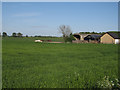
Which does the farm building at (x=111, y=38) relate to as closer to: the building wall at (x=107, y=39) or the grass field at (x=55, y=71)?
the building wall at (x=107, y=39)

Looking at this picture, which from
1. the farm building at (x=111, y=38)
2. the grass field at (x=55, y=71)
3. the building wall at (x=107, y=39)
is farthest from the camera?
the building wall at (x=107, y=39)

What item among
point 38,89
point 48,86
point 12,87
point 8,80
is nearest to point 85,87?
point 48,86

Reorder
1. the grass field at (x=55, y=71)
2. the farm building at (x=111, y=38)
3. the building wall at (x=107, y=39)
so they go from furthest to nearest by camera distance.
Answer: the building wall at (x=107, y=39) → the farm building at (x=111, y=38) → the grass field at (x=55, y=71)

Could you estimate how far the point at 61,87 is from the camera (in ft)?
14.9

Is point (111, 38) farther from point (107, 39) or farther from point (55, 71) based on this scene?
point (55, 71)

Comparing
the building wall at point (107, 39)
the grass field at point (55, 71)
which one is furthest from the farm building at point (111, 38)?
the grass field at point (55, 71)

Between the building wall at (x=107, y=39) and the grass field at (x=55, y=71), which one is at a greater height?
the building wall at (x=107, y=39)

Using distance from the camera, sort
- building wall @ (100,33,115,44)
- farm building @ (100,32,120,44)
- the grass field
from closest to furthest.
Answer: the grass field → farm building @ (100,32,120,44) → building wall @ (100,33,115,44)

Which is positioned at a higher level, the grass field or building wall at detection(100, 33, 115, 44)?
building wall at detection(100, 33, 115, 44)

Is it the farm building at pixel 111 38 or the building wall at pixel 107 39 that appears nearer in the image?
the farm building at pixel 111 38

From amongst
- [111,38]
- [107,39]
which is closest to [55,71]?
[111,38]

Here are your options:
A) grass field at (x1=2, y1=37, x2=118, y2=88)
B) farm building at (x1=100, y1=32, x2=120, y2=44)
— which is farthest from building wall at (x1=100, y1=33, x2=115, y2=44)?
grass field at (x1=2, y1=37, x2=118, y2=88)

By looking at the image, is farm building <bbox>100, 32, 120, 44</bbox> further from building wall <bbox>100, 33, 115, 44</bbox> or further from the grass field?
the grass field

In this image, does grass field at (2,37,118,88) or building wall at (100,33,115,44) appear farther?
building wall at (100,33,115,44)
